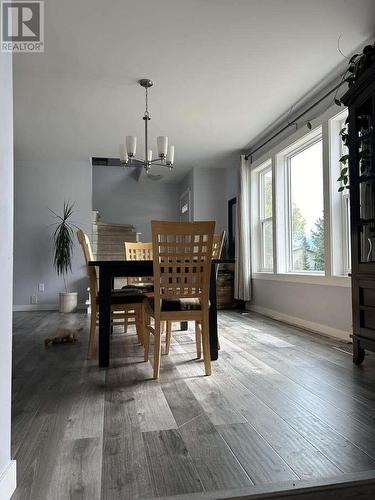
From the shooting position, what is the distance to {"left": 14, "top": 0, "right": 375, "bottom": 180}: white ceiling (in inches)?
101

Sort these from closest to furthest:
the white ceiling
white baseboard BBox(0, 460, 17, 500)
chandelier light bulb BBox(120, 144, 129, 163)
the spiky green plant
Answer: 1. white baseboard BBox(0, 460, 17, 500)
2. the white ceiling
3. chandelier light bulb BBox(120, 144, 129, 163)
4. the spiky green plant

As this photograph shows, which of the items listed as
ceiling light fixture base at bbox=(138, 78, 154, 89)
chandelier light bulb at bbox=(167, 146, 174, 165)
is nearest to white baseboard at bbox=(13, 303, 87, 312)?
chandelier light bulb at bbox=(167, 146, 174, 165)

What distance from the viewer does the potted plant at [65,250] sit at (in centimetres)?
564

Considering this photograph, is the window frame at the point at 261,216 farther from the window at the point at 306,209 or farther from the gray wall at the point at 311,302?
the window at the point at 306,209

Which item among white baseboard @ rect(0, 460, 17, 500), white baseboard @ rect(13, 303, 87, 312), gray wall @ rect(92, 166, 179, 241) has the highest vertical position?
gray wall @ rect(92, 166, 179, 241)

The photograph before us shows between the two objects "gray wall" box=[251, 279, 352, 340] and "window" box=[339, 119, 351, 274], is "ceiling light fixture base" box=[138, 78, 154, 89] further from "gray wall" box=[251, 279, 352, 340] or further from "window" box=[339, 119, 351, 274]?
"gray wall" box=[251, 279, 352, 340]

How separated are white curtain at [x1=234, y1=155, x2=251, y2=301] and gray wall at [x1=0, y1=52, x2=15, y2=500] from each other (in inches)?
178

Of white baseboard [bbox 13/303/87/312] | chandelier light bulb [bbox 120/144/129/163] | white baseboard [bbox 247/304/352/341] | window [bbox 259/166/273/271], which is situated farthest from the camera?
white baseboard [bbox 13/303/87/312]

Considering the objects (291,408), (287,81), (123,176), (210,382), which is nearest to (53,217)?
(123,176)

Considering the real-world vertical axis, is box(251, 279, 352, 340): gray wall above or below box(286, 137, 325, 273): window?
below

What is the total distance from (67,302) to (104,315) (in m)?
3.29

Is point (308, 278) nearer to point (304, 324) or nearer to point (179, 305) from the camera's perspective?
point (304, 324)

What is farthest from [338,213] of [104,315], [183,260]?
[104,315]

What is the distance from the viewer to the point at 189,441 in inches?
57.7
